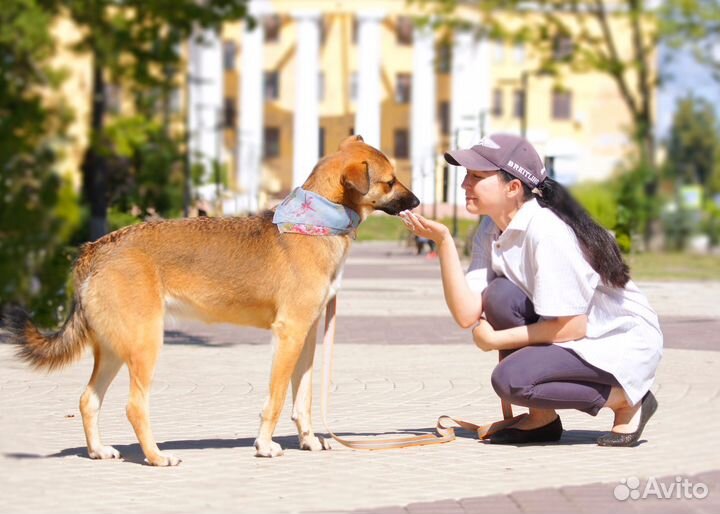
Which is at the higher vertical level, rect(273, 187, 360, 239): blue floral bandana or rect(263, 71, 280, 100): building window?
rect(273, 187, 360, 239): blue floral bandana

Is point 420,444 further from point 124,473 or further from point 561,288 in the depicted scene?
point 124,473

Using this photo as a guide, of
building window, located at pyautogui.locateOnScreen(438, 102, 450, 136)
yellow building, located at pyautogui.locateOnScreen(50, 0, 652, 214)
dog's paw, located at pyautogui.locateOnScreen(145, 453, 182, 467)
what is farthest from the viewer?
building window, located at pyautogui.locateOnScreen(438, 102, 450, 136)

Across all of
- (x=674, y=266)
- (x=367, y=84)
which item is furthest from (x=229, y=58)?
(x=674, y=266)

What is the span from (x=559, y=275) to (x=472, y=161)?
77 centimetres

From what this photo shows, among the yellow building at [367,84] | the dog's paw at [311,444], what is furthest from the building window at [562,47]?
the dog's paw at [311,444]

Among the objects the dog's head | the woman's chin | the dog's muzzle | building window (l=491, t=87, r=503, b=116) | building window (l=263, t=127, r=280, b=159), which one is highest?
the dog's head

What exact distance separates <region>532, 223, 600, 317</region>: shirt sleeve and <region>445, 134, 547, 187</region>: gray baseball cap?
1.12 ft

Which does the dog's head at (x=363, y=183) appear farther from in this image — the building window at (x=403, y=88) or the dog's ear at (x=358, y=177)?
the building window at (x=403, y=88)

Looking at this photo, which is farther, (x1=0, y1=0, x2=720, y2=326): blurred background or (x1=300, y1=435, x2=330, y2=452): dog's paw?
(x1=0, y1=0, x2=720, y2=326): blurred background

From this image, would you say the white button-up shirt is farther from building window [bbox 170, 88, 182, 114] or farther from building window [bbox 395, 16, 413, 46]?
building window [bbox 395, 16, 413, 46]

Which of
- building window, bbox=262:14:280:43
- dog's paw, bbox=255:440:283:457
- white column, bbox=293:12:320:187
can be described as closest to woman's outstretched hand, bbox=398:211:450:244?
dog's paw, bbox=255:440:283:457

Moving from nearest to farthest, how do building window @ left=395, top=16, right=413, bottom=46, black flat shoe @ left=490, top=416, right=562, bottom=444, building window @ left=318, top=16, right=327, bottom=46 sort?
black flat shoe @ left=490, top=416, right=562, bottom=444 < building window @ left=395, top=16, right=413, bottom=46 < building window @ left=318, top=16, right=327, bottom=46

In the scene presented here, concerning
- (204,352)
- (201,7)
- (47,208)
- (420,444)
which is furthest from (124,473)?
(201,7)

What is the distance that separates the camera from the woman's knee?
827 centimetres
